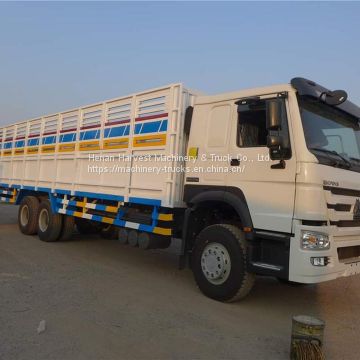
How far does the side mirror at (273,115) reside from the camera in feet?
16.4

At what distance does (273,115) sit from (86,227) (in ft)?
23.7

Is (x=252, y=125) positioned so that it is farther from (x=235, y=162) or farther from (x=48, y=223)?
(x=48, y=223)

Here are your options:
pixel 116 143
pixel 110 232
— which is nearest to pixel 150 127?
pixel 116 143

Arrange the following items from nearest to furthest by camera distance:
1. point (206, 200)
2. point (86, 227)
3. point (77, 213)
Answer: point (206, 200), point (77, 213), point (86, 227)

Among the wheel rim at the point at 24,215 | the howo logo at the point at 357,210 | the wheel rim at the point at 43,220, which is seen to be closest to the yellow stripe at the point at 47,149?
the wheel rim at the point at 43,220

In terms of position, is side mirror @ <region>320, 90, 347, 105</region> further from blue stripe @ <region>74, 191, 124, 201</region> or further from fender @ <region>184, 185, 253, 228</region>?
blue stripe @ <region>74, 191, 124, 201</region>

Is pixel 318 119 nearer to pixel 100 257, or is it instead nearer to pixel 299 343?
pixel 299 343

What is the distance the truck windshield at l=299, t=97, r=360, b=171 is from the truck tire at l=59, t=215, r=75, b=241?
633 cm

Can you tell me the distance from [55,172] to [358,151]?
21.3ft

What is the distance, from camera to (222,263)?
220 inches

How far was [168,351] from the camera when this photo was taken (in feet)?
12.8

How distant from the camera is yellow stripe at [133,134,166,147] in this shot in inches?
258

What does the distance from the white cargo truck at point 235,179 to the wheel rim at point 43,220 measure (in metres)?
1.94

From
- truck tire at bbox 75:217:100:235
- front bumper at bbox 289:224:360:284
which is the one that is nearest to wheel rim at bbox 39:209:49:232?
truck tire at bbox 75:217:100:235
